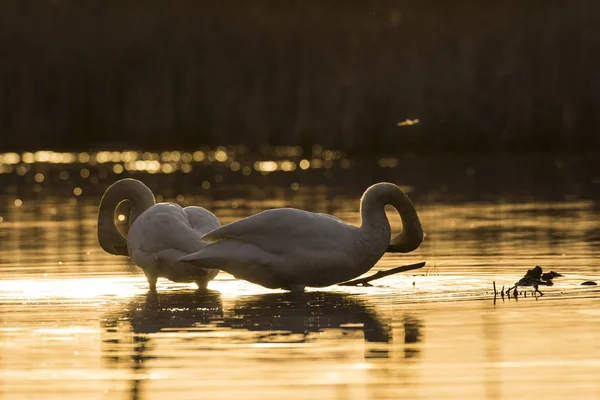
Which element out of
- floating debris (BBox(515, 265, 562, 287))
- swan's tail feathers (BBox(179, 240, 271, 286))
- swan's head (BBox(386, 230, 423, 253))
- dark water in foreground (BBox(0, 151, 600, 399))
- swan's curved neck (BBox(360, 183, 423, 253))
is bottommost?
dark water in foreground (BBox(0, 151, 600, 399))

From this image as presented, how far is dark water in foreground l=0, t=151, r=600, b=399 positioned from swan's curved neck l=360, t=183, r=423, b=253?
1.40 feet

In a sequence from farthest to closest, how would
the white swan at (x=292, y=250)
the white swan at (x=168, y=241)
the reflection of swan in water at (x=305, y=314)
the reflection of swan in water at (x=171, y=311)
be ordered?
the white swan at (x=168, y=241) < the white swan at (x=292, y=250) < the reflection of swan in water at (x=171, y=311) < the reflection of swan in water at (x=305, y=314)

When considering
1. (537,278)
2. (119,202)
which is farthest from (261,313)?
(119,202)

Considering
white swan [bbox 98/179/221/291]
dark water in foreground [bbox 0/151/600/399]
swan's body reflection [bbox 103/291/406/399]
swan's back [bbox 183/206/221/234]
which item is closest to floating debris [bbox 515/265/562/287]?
dark water in foreground [bbox 0/151/600/399]

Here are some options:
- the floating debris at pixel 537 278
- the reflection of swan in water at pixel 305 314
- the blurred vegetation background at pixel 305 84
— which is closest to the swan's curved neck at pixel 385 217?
the reflection of swan in water at pixel 305 314

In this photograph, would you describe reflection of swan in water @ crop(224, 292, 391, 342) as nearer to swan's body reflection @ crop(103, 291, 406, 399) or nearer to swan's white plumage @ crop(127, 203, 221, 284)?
swan's body reflection @ crop(103, 291, 406, 399)

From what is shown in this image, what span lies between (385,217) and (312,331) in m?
3.33

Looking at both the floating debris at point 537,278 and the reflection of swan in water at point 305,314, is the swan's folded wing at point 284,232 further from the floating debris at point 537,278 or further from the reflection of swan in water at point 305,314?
the floating debris at point 537,278

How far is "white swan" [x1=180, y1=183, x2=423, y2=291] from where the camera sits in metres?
15.7

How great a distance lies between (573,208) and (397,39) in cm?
3591

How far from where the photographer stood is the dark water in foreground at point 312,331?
10.9 metres

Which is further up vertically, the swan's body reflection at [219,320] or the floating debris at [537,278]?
the floating debris at [537,278]

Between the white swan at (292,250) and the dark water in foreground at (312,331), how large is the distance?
0.79 feet

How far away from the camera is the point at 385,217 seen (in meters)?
16.4
